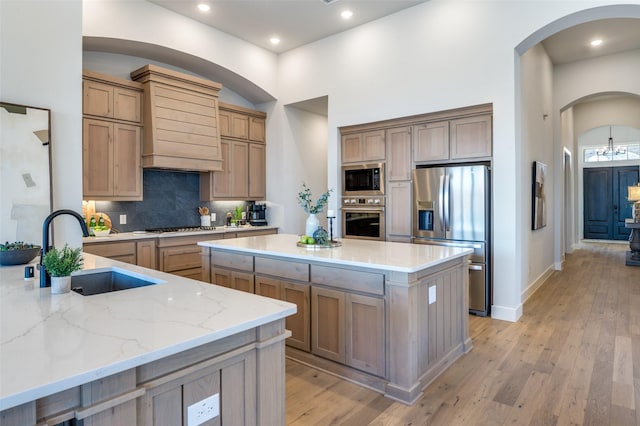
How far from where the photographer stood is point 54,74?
109 inches

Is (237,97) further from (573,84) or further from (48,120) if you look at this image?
(573,84)

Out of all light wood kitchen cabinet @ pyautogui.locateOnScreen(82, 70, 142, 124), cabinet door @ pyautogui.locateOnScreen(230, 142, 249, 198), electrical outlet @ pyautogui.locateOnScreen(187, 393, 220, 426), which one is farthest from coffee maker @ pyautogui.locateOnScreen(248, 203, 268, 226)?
electrical outlet @ pyautogui.locateOnScreen(187, 393, 220, 426)

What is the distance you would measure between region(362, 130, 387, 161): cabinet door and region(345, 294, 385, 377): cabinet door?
2893mm

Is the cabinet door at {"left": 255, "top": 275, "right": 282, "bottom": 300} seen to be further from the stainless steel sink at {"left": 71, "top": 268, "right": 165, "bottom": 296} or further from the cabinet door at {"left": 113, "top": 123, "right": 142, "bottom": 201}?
the cabinet door at {"left": 113, "top": 123, "right": 142, "bottom": 201}

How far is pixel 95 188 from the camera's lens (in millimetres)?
4281

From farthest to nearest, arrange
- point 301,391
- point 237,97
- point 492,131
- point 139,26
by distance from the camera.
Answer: point 237,97 → point 139,26 → point 492,131 → point 301,391

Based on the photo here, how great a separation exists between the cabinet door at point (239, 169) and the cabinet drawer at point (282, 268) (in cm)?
281

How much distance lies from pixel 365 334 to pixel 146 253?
298 cm

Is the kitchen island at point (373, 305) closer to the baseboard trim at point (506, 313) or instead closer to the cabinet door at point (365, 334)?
the cabinet door at point (365, 334)

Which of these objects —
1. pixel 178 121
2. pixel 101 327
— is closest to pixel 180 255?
pixel 178 121

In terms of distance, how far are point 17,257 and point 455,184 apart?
3.94 metres

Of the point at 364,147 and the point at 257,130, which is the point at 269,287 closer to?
the point at 364,147

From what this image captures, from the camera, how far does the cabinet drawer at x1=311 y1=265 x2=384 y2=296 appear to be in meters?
2.52

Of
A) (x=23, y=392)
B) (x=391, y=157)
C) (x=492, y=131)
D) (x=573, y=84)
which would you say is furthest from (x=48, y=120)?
(x=573, y=84)
